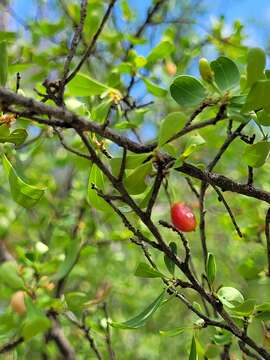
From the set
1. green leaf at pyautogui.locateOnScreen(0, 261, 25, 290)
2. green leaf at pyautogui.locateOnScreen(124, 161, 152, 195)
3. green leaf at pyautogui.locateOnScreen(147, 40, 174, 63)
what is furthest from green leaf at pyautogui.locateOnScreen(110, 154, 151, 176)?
green leaf at pyautogui.locateOnScreen(147, 40, 174, 63)

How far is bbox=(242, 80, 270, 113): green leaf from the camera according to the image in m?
0.78

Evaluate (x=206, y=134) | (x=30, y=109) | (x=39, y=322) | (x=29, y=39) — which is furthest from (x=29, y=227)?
(x=30, y=109)

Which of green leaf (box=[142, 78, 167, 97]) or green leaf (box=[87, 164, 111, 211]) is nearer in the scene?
green leaf (box=[87, 164, 111, 211])

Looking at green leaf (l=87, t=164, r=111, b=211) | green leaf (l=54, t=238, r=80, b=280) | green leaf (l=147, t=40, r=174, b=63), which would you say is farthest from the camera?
green leaf (l=147, t=40, r=174, b=63)

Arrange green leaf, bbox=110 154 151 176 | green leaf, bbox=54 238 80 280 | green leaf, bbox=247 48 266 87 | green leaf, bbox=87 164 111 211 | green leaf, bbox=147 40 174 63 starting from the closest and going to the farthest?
green leaf, bbox=247 48 266 87
green leaf, bbox=110 154 151 176
green leaf, bbox=87 164 111 211
green leaf, bbox=54 238 80 280
green leaf, bbox=147 40 174 63

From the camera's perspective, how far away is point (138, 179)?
35.8 inches

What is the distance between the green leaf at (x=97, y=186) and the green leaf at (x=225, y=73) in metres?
0.25

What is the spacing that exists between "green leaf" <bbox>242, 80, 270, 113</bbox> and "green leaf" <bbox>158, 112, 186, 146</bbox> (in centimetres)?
9

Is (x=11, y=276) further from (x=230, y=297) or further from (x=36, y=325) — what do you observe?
(x=230, y=297)

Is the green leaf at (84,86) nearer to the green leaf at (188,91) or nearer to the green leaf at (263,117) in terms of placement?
the green leaf at (188,91)

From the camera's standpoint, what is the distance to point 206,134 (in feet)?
5.68

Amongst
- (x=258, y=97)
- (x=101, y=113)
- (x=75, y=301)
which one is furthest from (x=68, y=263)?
(x=258, y=97)

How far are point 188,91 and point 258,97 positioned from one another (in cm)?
12

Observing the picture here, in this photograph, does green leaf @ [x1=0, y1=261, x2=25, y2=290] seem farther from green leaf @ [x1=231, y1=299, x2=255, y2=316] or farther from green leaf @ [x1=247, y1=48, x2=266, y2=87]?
green leaf @ [x1=247, y1=48, x2=266, y2=87]
